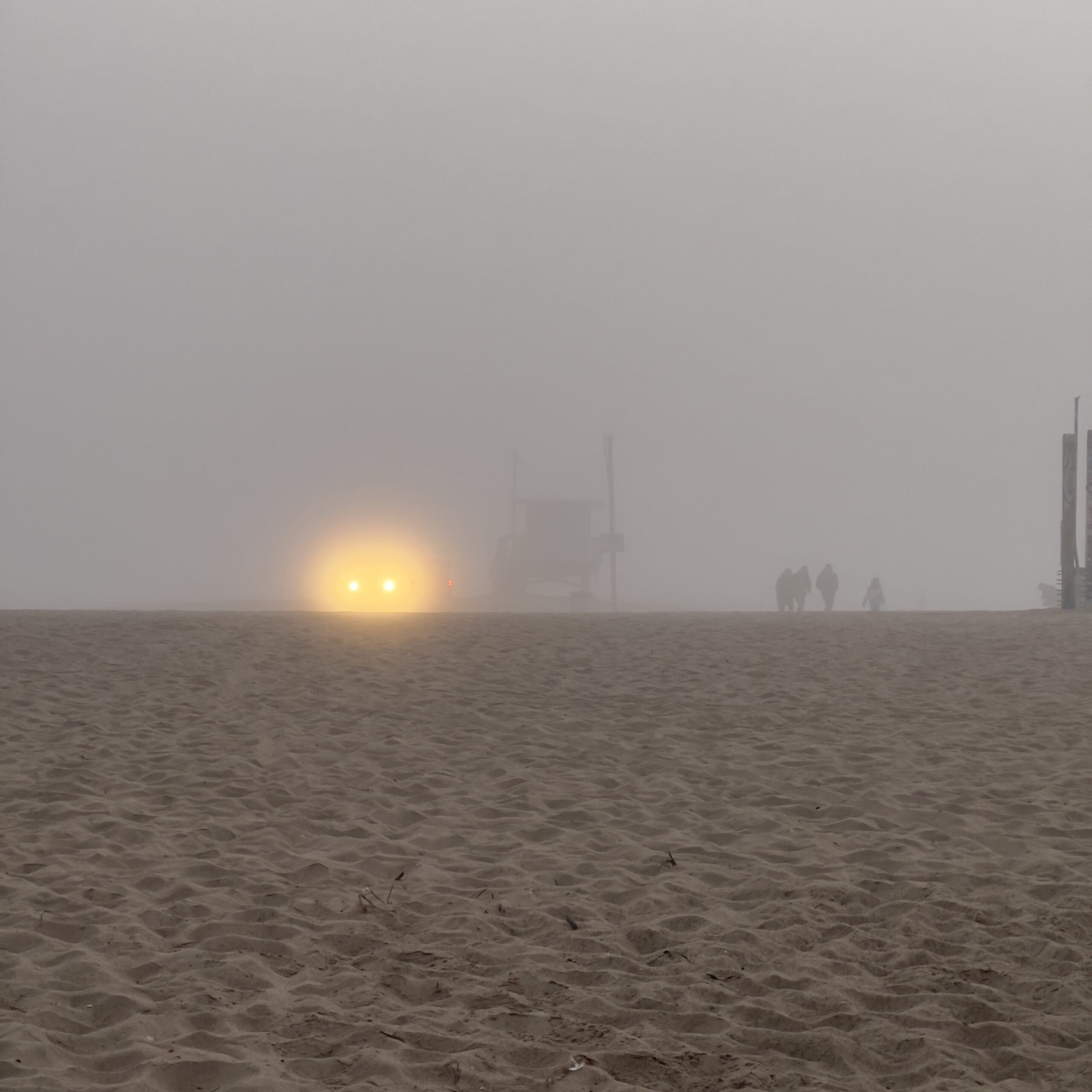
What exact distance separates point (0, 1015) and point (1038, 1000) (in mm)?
4290

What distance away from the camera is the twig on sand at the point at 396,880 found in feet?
19.3

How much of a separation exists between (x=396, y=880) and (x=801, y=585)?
2568 cm

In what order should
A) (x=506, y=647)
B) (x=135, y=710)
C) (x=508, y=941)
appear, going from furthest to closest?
1. (x=506, y=647)
2. (x=135, y=710)
3. (x=508, y=941)

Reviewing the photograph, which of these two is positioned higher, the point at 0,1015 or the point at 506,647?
the point at 506,647

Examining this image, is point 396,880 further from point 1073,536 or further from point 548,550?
point 548,550

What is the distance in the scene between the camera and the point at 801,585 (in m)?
30.5

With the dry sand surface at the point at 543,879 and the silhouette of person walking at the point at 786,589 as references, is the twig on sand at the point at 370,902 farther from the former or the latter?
the silhouette of person walking at the point at 786,589

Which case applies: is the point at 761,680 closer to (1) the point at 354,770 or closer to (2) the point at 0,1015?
(1) the point at 354,770

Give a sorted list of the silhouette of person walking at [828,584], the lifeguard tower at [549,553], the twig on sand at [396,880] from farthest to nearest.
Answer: the lifeguard tower at [549,553] < the silhouette of person walking at [828,584] < the twig on sand at [396,880]

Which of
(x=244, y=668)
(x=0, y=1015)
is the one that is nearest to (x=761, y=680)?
(x=244, y=668)

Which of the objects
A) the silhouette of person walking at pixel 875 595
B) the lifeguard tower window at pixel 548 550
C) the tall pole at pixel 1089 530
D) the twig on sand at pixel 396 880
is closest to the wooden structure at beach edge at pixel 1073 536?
the tall pole at pixel 1089 530

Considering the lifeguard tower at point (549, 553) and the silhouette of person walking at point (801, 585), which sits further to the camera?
the lifeguard tower at point (549, 553)

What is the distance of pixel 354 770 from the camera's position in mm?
8789

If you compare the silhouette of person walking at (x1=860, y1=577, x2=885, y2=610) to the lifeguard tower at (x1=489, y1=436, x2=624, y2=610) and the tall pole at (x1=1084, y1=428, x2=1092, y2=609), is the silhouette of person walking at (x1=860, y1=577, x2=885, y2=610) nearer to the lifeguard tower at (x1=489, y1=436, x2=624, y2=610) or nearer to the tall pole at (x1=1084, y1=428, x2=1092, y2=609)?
the tall pole at (x1=1084, y1=428, x2=1092, y2=609)
